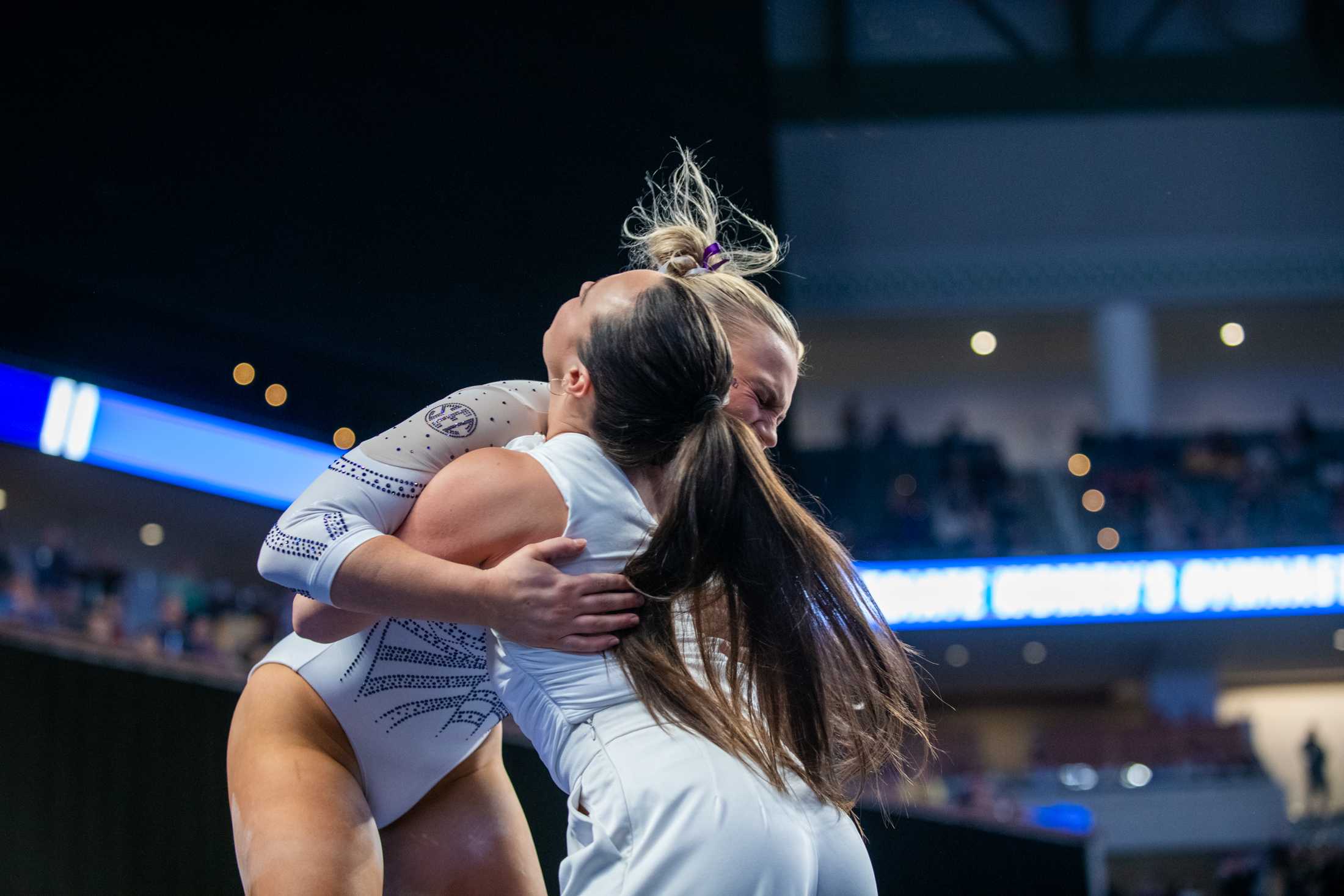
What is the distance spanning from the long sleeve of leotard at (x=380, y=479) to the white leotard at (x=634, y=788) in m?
0.13

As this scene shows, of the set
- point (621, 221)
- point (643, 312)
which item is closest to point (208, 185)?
point (621, 221)

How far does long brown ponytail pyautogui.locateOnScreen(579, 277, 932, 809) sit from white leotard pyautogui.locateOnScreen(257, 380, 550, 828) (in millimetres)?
227

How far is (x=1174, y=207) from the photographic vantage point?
43.3 ft

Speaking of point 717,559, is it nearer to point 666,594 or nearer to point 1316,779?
point 666,594

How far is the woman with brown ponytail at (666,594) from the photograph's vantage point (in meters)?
1.21

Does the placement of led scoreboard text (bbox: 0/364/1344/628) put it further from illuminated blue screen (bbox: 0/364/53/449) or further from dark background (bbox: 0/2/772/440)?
dark background (bbox: 0/2/772/440)

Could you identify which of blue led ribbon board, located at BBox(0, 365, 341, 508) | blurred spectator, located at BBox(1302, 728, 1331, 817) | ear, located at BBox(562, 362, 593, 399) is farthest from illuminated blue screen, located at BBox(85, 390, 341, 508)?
blurred spectator, located at BBox(1302, 728, 1331, 817)

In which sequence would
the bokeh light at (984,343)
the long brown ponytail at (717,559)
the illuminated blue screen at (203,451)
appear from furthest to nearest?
the bokeh light at (984,343) → the illuminated blue screen at (203,451) → the long brown ponytail at (717,559)

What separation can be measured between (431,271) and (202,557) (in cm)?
369

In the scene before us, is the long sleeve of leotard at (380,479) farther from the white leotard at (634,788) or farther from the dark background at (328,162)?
the dark background at (328,162)

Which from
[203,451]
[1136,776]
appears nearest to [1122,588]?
[1136,776]

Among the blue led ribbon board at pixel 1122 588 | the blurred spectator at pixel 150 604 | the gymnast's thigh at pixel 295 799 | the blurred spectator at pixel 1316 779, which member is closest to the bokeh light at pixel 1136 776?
the blue led ribbon board at pixel 1122 588

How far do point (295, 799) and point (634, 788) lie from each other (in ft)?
1.51

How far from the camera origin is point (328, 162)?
282 centimetres
